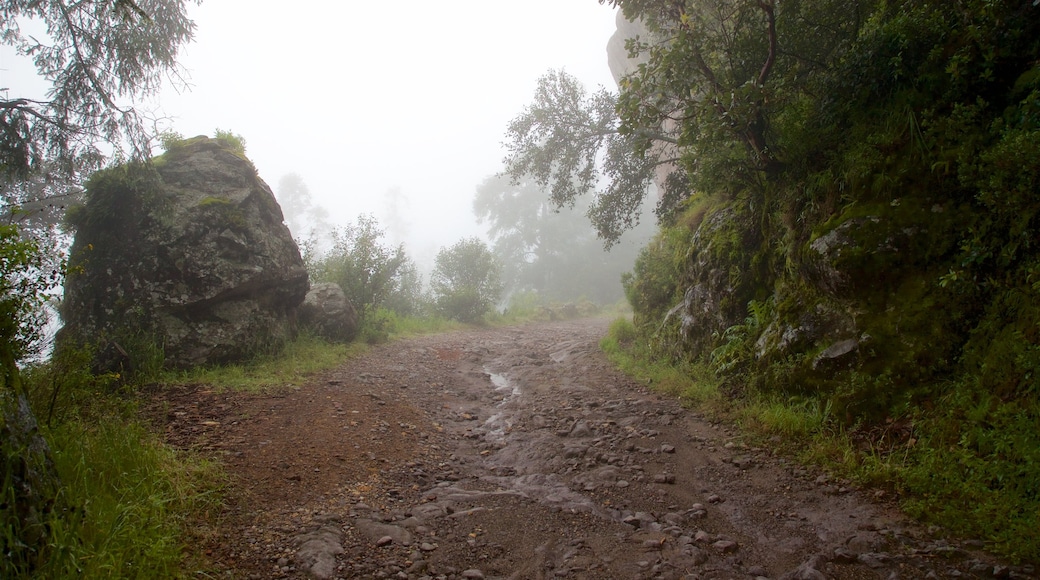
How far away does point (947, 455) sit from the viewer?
3.39 meters

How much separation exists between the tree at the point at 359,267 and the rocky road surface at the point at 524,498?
22.5ft

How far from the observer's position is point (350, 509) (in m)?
3.73

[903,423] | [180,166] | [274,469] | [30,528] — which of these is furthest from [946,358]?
[180,166]

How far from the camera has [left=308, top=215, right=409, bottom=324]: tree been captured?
13492 mm

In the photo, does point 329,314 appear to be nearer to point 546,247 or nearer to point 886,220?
point 886,220

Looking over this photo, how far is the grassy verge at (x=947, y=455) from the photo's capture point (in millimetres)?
2846

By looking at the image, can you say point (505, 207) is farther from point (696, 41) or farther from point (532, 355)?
point (696, 41)

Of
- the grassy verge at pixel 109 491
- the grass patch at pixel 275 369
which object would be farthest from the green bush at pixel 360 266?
the grassy verge at pixel 109 491

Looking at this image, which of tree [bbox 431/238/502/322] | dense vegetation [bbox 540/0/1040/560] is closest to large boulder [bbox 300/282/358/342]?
dense vegetation [bbox 540/0/1040/560]

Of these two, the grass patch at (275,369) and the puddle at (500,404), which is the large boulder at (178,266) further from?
the puddle at (500,404)

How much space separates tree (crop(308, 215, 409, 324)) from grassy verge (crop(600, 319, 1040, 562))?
10.7 metres

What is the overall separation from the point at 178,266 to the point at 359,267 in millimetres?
5917

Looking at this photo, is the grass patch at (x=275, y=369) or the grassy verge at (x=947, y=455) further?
the grass patch at (x=275, y=369)

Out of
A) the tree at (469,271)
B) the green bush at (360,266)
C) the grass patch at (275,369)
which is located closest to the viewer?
the grass patch at (275,369)
